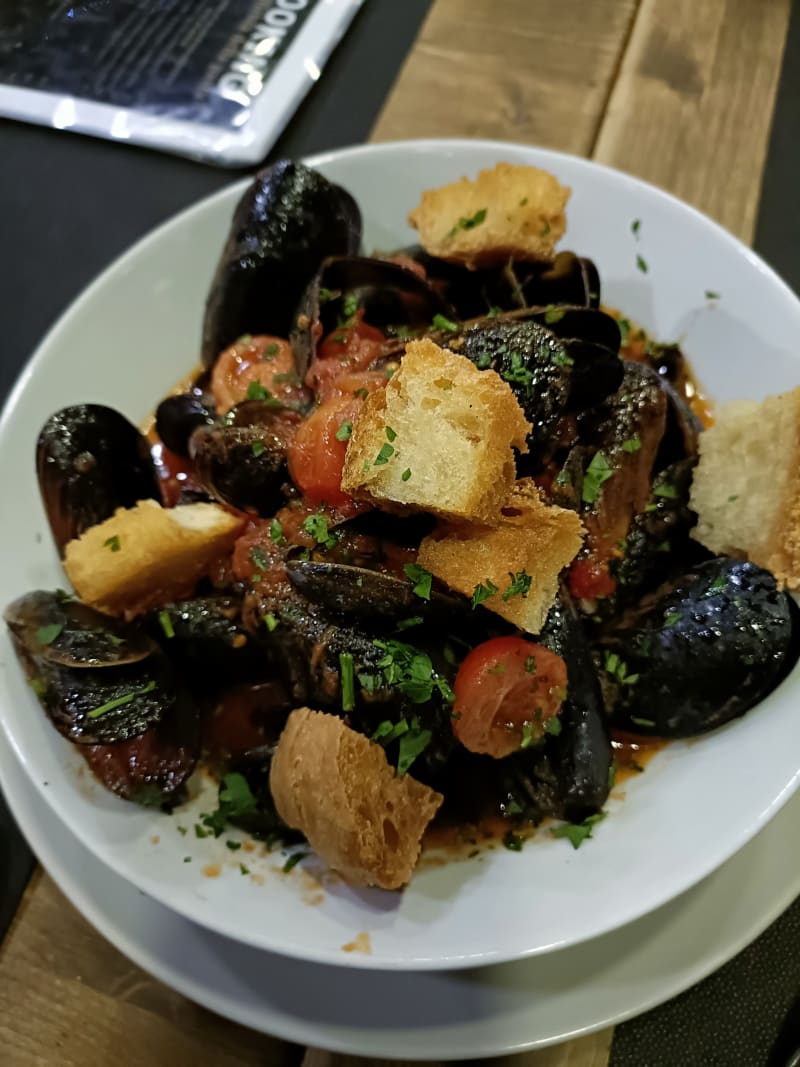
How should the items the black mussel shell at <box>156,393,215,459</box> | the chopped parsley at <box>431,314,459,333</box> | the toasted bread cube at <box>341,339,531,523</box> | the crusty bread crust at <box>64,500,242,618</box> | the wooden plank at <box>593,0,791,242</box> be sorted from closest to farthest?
the toasted bread cube at <box>341,339,531,523</box>, the crusty bread crust at <box>64,500,242,618</box>, the chopped parsley at <box>431,314,459,333</box>, the black mussel shell at <box>156,393,215,459</box>, the wooden plank at <box>593,0,791,242</box>

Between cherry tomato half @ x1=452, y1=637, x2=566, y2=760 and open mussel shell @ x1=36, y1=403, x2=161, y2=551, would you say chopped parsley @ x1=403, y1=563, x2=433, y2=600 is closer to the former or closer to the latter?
cherry tomato half @ x1=452, y1=637, x2=566, y2=760

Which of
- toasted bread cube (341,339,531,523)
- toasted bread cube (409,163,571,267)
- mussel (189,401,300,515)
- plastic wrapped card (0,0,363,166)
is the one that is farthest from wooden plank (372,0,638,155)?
toasted bread cube (341,339,531,523)

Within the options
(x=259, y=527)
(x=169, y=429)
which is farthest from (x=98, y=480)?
(x=259, y=527)

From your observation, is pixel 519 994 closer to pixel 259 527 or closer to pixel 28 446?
pixel 259 527

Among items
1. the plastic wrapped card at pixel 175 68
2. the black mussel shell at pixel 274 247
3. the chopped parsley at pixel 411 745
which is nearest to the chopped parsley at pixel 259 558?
the chopped parsley at pixel 411 745

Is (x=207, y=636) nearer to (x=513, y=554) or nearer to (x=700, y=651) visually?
(x=513, y=554)

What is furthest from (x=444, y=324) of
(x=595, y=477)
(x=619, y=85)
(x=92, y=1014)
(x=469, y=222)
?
(x=92, y=1014)
